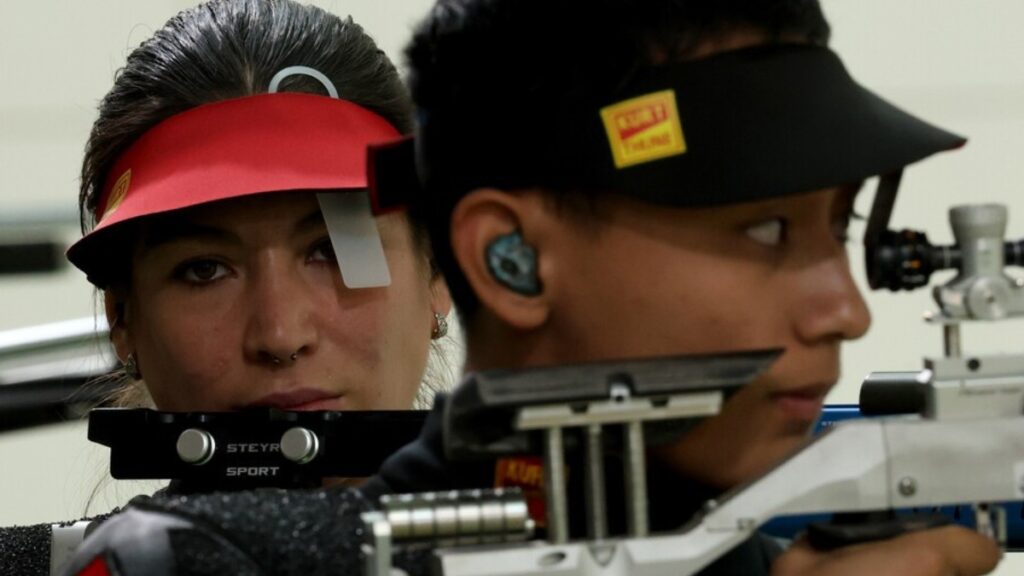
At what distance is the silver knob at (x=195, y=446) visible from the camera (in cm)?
172

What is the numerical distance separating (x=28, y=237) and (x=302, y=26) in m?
1.19

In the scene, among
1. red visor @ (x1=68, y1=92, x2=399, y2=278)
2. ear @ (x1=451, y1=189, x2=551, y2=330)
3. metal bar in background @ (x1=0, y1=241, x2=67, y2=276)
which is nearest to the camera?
ear @ (x1=451, y1=189, x2=551, y2=330)

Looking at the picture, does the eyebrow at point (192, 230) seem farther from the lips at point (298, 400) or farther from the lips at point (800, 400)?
the lips at point (800, 400)

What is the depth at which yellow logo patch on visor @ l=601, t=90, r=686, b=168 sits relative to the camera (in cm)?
120

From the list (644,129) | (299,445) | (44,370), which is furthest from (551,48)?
(44,370)

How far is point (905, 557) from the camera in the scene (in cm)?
117

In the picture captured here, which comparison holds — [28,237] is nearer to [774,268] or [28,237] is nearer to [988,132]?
[988,132]

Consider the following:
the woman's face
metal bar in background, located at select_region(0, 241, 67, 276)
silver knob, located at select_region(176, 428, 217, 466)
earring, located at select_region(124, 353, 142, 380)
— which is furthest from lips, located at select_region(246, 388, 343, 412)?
metal bar in background, located at select_region(0, 241, 67, 276)

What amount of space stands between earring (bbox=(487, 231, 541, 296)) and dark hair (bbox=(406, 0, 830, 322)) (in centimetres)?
4

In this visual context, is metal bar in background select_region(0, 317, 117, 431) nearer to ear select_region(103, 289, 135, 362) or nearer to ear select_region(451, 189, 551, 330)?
ear select_region(103, 289, 135, 362)

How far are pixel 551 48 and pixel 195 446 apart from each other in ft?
2.07

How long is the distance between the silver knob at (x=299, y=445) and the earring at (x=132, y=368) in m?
0.31

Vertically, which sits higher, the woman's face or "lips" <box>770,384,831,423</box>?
the woman's face

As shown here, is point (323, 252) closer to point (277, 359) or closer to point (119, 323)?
point (277, 359)
